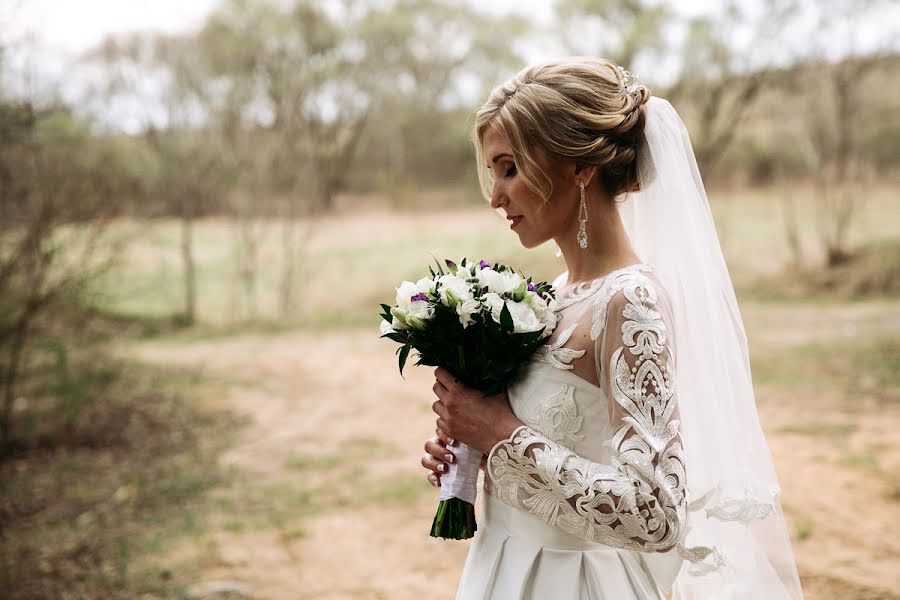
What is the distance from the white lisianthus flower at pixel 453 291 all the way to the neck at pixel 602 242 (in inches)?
12.7

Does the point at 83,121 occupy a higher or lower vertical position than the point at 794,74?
lower

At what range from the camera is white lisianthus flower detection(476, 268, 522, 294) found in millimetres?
1920

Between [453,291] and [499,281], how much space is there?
128mm

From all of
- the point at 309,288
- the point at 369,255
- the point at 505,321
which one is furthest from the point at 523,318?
the point at 369,255

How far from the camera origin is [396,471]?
22.5 feet

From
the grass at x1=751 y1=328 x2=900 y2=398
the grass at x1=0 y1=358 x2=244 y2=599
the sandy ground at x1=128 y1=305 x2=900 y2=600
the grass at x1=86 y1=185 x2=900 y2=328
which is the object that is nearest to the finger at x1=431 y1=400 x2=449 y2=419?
the sandy ground at x1=128 y1=305 x2=900 y2=600

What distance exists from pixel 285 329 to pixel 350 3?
26.1ft

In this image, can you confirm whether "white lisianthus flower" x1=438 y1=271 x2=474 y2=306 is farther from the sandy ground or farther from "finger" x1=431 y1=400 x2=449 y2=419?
the sandy ground

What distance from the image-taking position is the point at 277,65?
50.9ft

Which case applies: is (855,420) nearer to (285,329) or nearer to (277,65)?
(285,329)

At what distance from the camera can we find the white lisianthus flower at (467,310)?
1859 mm

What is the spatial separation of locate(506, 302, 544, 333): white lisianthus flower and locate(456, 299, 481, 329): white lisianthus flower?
8cm

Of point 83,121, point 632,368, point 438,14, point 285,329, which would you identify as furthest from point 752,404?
A: point 438,14

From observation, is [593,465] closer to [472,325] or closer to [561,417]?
[561,417]
